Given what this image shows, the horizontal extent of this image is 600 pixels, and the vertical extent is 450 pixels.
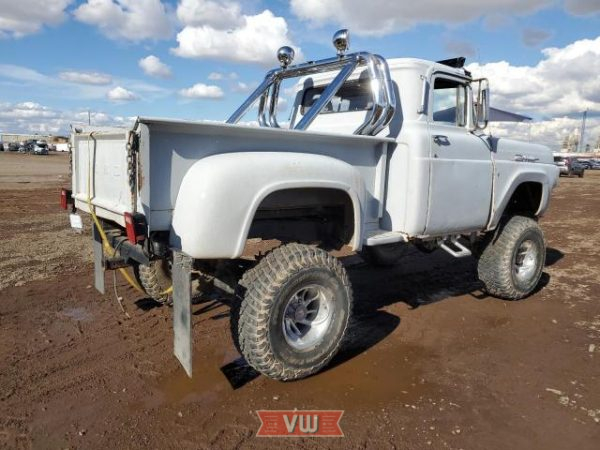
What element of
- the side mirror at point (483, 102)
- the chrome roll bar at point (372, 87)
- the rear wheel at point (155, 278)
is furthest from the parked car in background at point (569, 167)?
the rear wheel at point (155, 278)

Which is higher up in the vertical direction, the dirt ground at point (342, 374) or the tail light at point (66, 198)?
the tail light at point (66, 198)

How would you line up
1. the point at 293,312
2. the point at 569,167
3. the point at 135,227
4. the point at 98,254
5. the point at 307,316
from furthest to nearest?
the point at 569,167, the point at 98,254, the point at 307,316, the point at 293,312, the point at 135,227

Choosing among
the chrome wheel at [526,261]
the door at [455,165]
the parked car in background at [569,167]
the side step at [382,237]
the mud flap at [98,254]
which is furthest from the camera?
the parked car in background at [569,167]

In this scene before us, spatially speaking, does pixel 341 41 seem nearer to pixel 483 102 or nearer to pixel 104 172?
pixel 483 102

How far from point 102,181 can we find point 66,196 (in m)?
0.83

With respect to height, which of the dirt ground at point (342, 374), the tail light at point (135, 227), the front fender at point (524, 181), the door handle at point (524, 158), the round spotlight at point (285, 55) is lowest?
the dirt ground at point (342, 374)

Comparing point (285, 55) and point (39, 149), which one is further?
point (39, 149)

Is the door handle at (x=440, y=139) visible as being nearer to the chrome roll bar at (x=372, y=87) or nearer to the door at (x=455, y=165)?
the door at (x=455, y=165)

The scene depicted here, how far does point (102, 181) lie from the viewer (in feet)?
11.9

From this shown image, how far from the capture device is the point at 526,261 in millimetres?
5707

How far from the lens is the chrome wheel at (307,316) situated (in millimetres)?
3508

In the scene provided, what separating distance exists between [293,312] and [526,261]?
345cm

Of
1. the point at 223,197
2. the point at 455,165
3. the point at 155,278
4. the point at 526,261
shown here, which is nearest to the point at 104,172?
the point at 223,197

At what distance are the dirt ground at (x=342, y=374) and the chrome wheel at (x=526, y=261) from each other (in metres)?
0.33
